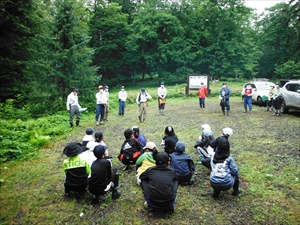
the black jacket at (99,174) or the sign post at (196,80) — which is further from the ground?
the sign post at (196,80)

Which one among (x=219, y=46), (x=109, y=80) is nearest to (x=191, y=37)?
(x=219, y=46)

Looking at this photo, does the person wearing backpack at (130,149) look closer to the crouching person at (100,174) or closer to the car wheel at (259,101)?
the crouching person at (100,174)

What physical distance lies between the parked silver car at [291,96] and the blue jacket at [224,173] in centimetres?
990

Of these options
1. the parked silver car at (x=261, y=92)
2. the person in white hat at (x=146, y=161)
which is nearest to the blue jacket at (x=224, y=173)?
the person in white hat at (x=146, y=161)

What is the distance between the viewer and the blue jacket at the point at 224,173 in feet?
13.8

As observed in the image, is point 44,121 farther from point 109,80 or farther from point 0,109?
point 109,80

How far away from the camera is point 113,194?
4.51m

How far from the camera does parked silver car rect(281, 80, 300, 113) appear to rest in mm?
11828

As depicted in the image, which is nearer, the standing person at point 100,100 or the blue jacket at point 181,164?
the blue jacket at point 181,164

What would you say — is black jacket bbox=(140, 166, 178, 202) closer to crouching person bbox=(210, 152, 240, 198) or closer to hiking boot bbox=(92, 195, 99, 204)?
crouching person bbox=(210, 152, 240, 198)

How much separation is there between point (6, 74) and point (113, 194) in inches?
568

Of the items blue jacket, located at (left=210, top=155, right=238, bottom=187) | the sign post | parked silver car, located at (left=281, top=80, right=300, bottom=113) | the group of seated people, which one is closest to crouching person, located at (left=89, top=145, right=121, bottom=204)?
the group of seated people

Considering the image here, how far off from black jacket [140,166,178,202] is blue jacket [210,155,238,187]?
3.12ft

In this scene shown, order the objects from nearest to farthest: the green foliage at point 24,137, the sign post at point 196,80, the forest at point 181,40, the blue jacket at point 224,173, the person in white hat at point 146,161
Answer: the blue jacket at point 224,173 → the person in white hat at point 146,161 → the green foliage at point 24,137 → the sign post at point 196,80 → the forest at point 181,40
